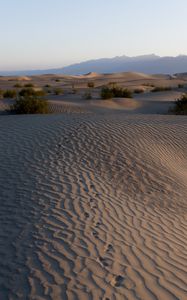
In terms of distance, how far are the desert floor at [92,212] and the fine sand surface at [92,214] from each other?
1cm

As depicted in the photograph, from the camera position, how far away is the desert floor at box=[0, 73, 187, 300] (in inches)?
190

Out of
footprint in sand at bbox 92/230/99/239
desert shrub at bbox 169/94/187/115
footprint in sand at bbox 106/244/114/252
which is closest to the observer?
footprint in sand at bbox 106/244/114/252

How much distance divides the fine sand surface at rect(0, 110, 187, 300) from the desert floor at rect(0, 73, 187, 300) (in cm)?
1

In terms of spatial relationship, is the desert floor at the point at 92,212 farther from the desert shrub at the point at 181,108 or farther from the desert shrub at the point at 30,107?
the desert shrub at the point at 181,108

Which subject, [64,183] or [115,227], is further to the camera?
[64,183]

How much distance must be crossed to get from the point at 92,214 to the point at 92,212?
0.08 meters

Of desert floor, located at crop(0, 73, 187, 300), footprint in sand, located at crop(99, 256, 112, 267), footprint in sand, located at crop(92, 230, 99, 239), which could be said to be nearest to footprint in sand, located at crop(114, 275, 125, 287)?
desert floor, located at crop(0, 73, 187, 300)

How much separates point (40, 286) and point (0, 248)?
1073 mm

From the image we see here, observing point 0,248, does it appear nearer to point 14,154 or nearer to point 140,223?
point 140,223

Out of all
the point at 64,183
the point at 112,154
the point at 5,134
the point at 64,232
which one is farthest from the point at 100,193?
the point at 5,134

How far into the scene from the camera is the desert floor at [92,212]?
4.82 meters

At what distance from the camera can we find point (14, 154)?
995 cm

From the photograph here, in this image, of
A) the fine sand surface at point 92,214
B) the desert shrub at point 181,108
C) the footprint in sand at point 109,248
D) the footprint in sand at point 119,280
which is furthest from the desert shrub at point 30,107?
the footprint in sand at point 119,280

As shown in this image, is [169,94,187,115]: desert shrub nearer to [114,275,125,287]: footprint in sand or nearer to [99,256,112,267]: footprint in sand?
[99,256,112,267]: footprint in sand
